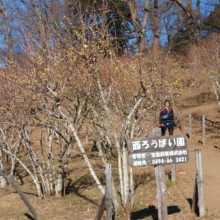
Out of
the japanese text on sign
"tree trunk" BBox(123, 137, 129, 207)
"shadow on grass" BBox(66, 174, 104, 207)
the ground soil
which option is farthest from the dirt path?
"shadow on grass" BBox(66, 174, 104, 207)

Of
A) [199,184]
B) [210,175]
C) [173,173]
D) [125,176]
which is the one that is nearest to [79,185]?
[173,173]

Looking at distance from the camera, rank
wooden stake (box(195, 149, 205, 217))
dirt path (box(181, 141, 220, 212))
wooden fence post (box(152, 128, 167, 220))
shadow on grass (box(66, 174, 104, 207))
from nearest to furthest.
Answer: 1. wooden fence post (box(152, 128, 167, 220))
2. wooden stake (box(195, 149, 205, 217))
3. dirt path (box(181, 141, 220, 212))
4. shadow on grass (box(66, 174, 104, 207))

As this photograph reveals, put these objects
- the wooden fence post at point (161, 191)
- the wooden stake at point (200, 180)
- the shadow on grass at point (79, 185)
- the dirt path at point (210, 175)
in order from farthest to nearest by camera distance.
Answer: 1. the shadow on grass at point (79, 185)
2. the dirt path at point (210, 175)
3. the wooden stake at point (200, 180)
4. the wooden fence post at point (161, 191)

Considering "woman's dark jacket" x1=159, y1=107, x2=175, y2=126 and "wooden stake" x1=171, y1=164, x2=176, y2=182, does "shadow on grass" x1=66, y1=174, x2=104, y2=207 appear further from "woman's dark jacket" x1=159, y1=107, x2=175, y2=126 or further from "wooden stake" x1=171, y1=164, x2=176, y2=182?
"woman's dark jacket" x1=159, y1=107, x2=175, y2=126

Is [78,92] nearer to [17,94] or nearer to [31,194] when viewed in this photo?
[17,94]

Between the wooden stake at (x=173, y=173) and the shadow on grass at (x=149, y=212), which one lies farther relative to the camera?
the wooden stake at (x=173, y=173)

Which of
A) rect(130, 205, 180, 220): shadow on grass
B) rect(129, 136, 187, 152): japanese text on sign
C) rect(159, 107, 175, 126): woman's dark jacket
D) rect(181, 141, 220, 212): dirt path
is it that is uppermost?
rect(159, 107, 175, 126): woman's dark jacket

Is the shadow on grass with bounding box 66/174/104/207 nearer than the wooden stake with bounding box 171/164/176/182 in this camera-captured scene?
No

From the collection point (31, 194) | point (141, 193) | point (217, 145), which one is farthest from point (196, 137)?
point (31, 194)

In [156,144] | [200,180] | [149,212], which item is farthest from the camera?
[149,212]

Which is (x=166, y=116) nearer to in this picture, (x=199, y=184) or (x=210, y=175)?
(x=210, y=175)

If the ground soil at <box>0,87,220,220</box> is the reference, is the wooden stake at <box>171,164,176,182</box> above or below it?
above

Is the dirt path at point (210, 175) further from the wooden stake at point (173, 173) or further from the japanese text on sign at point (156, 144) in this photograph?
the japanese text on sign at point (156, 144)

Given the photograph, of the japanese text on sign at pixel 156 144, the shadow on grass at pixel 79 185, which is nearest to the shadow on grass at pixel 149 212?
the japanese text on sign at pixel 156 144
